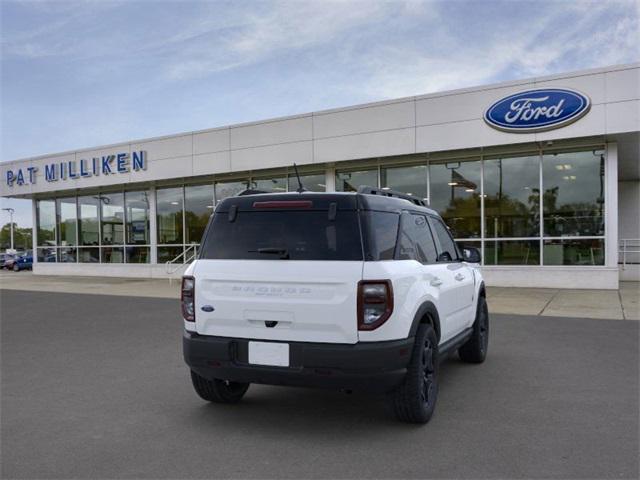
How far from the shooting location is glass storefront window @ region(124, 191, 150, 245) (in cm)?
2406

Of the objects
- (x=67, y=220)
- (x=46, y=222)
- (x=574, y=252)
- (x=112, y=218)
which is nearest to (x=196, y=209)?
(x=112, y=218)

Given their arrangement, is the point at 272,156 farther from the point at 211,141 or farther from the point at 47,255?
the point at 47,255

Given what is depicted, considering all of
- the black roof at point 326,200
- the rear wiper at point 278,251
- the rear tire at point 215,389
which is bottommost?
the rear tire at point 215,389

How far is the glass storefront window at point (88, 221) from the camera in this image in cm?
2597

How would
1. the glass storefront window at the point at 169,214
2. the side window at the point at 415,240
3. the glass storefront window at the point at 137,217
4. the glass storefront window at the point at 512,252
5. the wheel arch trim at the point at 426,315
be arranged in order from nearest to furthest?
the wheel arch trim at the point at 426,315 → the side window at the point at 415,240 → the glass storefront window at the point at 512,252 → the glass storefront window at the point at 169,214 → the glass storefront window at the point at 137,217

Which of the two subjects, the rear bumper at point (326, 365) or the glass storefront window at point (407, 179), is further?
the glass storefront window at point (407, 179)

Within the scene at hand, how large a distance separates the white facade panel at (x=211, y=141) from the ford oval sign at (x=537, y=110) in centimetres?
945

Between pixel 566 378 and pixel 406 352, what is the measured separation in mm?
2725

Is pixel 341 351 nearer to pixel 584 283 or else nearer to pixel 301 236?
pixel 301 236

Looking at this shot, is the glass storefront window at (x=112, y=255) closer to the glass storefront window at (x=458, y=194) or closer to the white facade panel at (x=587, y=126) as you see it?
the glass storefront window at (x=458, y=194)

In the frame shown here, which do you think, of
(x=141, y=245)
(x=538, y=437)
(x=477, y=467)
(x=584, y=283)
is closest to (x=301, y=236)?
(x=477, y=467)

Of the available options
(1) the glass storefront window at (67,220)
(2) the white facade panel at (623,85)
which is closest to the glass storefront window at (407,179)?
(2) the white facade panel at (623,85)

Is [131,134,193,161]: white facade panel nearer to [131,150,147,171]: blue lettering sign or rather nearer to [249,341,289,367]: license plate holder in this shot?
[131,150,147,171]: blue lettering sign

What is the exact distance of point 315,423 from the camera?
4.54 meters
